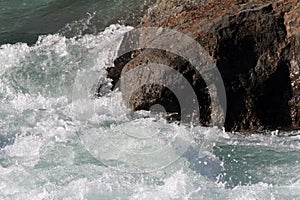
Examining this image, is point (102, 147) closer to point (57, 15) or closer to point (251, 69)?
point (251, 69)

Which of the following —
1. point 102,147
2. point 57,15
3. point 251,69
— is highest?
point 57,15

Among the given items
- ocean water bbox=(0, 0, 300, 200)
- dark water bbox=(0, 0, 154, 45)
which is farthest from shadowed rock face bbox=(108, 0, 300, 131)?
dark water bbox=(0, 0, 154, 45)

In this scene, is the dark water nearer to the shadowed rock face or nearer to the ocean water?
the ocean water

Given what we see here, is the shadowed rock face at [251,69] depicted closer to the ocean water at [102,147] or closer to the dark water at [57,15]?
A: the ocean water at [102,147]

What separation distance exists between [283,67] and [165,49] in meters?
1.53

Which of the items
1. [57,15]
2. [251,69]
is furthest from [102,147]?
[57,15]

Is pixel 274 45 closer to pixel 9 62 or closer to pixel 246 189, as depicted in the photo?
pixel 246 189

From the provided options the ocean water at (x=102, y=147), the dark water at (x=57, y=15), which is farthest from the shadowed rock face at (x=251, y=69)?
the dark water at (x=57, y=15)

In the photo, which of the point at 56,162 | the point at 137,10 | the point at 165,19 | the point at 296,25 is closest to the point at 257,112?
the point at 296,25

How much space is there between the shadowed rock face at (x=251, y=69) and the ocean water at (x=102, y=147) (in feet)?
0.83

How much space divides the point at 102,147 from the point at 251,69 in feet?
6.98

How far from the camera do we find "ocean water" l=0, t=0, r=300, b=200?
6.18 m

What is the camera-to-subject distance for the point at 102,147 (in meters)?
7.02

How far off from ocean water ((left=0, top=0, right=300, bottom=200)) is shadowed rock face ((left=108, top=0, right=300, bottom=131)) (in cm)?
25
